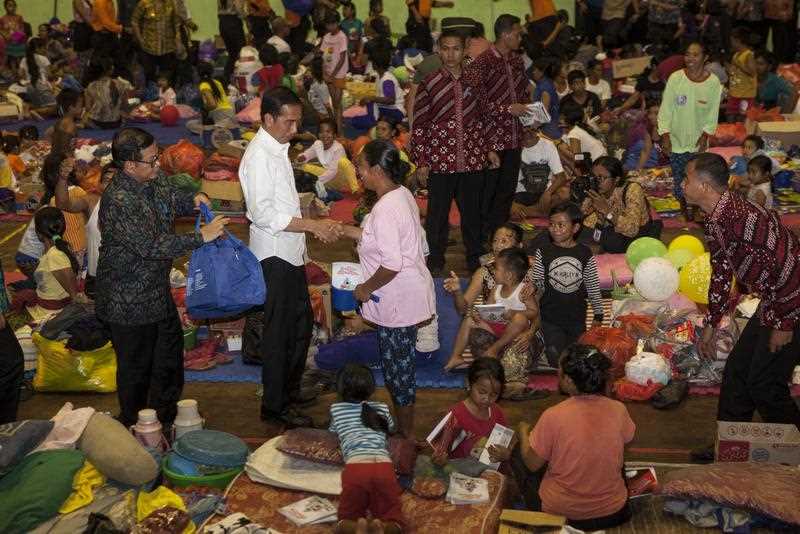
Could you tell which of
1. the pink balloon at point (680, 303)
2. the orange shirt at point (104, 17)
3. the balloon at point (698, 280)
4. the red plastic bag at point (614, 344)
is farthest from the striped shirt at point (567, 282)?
the orange shirt at point (104, 17)

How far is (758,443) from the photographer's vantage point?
5938 mm

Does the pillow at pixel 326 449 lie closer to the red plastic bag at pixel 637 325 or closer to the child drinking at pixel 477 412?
the child drinking at pixel 477 412

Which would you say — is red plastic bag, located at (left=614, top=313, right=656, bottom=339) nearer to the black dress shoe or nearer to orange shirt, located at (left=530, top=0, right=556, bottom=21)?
the black dress shoe

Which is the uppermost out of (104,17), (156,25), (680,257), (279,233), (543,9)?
(543,9)

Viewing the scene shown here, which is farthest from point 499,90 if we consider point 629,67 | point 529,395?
point 629,67

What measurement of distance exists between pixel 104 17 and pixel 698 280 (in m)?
12.5

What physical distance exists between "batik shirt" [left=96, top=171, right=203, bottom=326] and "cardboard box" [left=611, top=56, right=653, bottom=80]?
10745mm

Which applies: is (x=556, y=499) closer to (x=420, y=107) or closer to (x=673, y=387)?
(x=673, y=387)

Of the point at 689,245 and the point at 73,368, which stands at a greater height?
the point at 689,245

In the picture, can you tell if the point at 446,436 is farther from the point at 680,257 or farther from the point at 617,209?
the point at 617,209

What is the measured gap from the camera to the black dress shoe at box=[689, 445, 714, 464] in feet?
20.6

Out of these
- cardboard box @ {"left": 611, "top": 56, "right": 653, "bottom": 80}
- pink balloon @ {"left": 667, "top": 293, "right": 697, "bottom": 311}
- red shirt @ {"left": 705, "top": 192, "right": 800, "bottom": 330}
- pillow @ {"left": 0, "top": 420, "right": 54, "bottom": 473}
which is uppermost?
cardboard box @ {"left": 611, "top": 56, "right": 653, "bottom": 80}

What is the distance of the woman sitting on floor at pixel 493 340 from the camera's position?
7267 mm

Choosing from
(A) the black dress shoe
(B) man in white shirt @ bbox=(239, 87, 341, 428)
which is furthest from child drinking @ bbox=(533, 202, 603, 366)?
(B) man in white shirt @ bbox=(239, 87, 341, 428)
